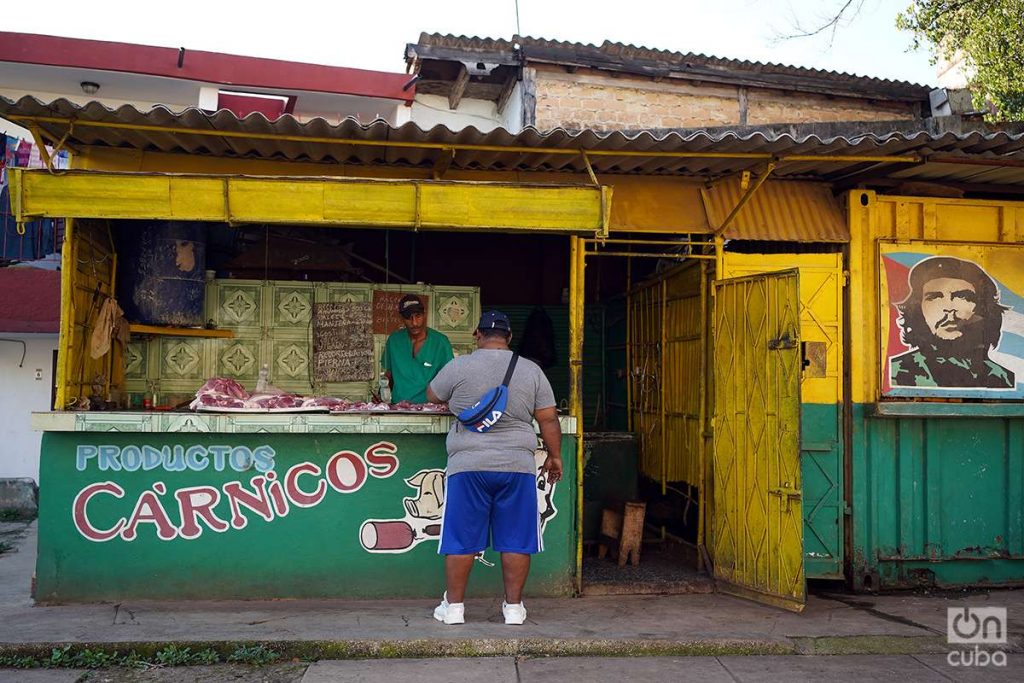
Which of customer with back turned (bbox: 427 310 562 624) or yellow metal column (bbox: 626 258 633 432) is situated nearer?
customer with back turned (bbox: 427 310 562 624)

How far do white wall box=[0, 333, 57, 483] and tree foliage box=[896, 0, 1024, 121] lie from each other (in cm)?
1243

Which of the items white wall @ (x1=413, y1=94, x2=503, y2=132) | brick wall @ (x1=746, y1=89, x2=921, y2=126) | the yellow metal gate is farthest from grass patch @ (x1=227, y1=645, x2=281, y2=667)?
brick wall @ (x1=746, y1=89, x2=921, y2=126)

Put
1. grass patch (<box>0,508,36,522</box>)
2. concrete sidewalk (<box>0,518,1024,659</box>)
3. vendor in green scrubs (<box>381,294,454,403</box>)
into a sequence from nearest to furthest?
concrete sidewalk (<box>0,518,1024,659</box>) → vendor in green scrubs (<box>381,294,454,403</box>) → grass patch (<box>0,508,36,522</box>)

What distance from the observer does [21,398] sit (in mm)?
11531

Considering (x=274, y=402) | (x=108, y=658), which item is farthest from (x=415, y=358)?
(x=108, y=658)

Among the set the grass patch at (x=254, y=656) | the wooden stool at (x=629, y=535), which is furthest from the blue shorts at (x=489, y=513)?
the wooden stool at (x=629, y=535)

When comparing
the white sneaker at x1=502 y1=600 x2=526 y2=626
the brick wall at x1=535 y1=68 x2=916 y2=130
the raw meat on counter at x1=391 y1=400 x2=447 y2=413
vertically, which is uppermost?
the brick wall at x1=535 y1=68 x2=916 y2=130

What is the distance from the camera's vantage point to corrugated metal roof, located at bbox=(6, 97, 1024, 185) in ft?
18.4

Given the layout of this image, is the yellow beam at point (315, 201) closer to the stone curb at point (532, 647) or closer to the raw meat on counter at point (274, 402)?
the raw meat on counter at point (274, 402)

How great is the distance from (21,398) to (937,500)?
11103 millimetres

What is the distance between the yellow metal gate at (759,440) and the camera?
6.03 m

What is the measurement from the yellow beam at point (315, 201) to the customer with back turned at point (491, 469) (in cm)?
105

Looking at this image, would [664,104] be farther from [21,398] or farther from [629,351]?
[21,398]

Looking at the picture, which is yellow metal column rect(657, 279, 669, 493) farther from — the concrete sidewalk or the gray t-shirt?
the gray t-shirt
